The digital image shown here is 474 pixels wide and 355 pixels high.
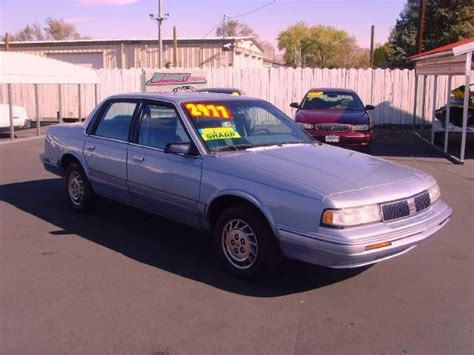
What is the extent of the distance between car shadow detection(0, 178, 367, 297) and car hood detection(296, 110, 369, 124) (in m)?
5.71

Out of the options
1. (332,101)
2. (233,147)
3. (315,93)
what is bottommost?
(233,147)

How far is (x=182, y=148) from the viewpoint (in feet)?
16.4

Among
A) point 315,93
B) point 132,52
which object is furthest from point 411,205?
point 132,52

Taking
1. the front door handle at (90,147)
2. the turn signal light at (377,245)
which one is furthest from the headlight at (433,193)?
the front door handle at (90,147)

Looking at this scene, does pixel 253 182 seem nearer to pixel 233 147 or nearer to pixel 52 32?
pixel 233 147

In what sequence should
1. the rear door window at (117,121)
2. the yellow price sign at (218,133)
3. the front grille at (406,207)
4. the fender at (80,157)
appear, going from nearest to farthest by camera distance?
1. the front grille at (406,207)
2. the yellow price sign at (218,133)
3. the rear door window at (117,121)
4. the fender at (80,157)

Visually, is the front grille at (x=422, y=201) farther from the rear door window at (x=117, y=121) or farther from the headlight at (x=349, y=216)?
the rear door window at (x=117, y=121)

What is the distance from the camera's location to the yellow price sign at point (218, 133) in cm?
518

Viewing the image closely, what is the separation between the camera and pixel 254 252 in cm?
457

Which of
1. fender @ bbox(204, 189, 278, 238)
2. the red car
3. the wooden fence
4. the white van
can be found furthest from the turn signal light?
the wooden fence

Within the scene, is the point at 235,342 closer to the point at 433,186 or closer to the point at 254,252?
the point at 254,252

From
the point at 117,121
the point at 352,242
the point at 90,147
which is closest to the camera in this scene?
the point at 352,242

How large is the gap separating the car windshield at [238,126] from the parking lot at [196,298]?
46.7 inches

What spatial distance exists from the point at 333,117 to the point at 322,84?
30.9 ft
